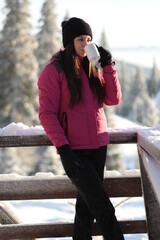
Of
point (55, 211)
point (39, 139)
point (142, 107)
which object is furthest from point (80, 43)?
point (142, 107)

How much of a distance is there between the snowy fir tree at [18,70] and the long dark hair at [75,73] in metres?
31.6

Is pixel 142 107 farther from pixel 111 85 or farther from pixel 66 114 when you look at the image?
pixel 66 114

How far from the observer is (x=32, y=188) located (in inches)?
161

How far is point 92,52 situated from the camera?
3477 mm

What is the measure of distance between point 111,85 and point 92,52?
0.41m

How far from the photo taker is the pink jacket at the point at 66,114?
3.47 meters

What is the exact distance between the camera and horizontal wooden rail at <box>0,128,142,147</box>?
388 cm

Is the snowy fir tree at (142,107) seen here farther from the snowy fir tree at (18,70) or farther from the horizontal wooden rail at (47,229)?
the horizontal wooden rail at (47,229)

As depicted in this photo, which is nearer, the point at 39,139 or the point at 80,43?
the point at 80,43

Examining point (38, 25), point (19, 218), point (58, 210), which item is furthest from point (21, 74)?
point (19, 218)

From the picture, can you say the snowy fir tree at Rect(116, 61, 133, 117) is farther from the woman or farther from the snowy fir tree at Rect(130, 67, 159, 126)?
the woman

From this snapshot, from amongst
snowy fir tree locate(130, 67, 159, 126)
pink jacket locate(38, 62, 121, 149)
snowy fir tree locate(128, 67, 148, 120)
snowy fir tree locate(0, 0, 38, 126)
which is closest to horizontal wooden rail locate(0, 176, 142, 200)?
pink jacket locate(38, 62, 121, 149)

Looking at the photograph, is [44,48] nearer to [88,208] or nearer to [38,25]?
[38,25]

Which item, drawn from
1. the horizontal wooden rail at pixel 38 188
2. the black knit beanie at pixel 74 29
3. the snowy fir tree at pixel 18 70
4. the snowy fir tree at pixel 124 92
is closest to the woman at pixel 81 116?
the black knit beanie at pixel 74 29
